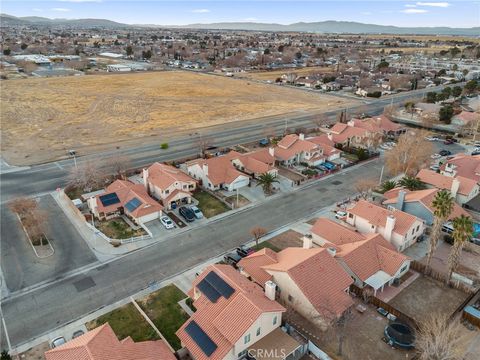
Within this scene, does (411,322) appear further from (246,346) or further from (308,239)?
(246,346)

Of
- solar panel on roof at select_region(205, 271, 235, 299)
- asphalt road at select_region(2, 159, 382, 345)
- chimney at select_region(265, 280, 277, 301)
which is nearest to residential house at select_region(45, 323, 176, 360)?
solar panel on roof at select_region(205, 271, 235, 299)

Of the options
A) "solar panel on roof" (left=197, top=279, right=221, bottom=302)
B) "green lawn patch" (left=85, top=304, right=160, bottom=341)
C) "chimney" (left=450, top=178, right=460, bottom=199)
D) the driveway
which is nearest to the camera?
"solar panel on roof" (left=197, top=279, right=221, bottom=302)

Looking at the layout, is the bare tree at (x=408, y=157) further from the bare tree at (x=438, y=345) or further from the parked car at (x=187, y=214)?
the bare tree at (x=438, y=345)

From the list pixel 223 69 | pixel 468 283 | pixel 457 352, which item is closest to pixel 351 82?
pixel 223 69

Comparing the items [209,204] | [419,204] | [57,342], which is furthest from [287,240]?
[57,342]

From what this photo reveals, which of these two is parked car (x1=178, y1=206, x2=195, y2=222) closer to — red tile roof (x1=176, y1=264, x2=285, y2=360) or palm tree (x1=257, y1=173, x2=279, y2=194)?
palm tree (x1=257, y1=173, x2=279, y2=194)

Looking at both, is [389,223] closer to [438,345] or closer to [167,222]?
[438,345]

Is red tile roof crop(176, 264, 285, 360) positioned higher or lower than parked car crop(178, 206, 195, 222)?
higher
